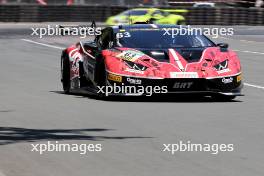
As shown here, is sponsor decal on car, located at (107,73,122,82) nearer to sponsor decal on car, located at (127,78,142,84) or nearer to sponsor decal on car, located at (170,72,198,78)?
sponsor decal on car, located at (127,78,142,84)

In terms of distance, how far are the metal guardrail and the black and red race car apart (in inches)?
1385

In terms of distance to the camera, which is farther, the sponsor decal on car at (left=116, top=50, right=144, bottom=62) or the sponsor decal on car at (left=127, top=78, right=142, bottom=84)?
the sponsor decal on car at (left=116, top=50, right=144, bottom=62)

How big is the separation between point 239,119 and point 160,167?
366 centimetres

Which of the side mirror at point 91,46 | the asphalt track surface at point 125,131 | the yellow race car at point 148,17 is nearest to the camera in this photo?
the asphalt track surface at point 125,131

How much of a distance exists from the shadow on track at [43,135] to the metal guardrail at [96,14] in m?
39.6

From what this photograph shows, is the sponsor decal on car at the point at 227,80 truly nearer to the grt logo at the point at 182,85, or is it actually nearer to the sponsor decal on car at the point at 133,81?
the grt logo at the point at 182,85

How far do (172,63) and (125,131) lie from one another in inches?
134

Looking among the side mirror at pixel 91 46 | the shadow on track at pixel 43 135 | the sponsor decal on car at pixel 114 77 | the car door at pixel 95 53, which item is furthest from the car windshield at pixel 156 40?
the shadow on track at pixel 43 135

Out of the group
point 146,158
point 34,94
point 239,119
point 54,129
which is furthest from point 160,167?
point 34,94

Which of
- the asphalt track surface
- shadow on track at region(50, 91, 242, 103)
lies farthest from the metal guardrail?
shadow on track at region(50, 91, 242, 103)

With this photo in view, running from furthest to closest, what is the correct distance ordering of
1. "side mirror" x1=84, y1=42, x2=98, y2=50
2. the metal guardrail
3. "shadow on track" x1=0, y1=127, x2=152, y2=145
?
the metal guardrail
"side mirror" x1=84, y1=42, x2=98, y2=50
"shadow on track" x1=0, y1=127, x2=152, y2=145

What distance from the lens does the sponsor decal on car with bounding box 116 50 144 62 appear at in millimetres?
13008

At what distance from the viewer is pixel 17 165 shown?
738 centimetres

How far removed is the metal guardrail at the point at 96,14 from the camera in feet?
161
